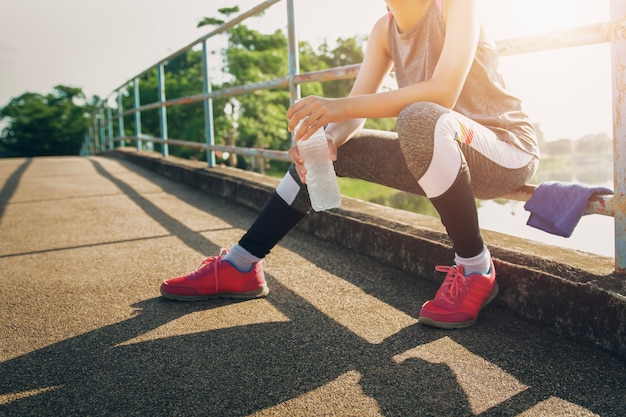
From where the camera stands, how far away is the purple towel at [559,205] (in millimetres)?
1410

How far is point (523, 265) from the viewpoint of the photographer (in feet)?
4.96

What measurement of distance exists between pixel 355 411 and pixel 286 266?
3.42 ft

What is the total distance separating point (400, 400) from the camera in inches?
43.1

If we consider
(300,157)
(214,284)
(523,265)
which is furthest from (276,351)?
(523,265)

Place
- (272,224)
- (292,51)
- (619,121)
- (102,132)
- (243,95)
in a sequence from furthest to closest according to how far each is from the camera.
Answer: (243,95)
(102,132)
(292,51)
(272,224)
(619,121)

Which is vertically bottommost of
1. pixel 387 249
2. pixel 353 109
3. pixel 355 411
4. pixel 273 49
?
pixel 355 411

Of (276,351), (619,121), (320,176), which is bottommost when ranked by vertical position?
(276,351)

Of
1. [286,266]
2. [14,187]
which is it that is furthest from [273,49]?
[286,266]

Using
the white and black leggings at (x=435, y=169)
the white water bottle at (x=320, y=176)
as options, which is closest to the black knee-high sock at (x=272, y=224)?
the white and black leggings at (x=435, y=169)

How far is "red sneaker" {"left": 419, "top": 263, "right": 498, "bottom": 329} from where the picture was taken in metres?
1.44

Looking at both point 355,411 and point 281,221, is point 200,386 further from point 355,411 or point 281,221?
point 281,221

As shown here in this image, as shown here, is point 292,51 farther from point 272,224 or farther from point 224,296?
point 224,296

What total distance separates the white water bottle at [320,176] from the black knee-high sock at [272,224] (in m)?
0.11

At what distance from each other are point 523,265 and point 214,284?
0.90 metres
